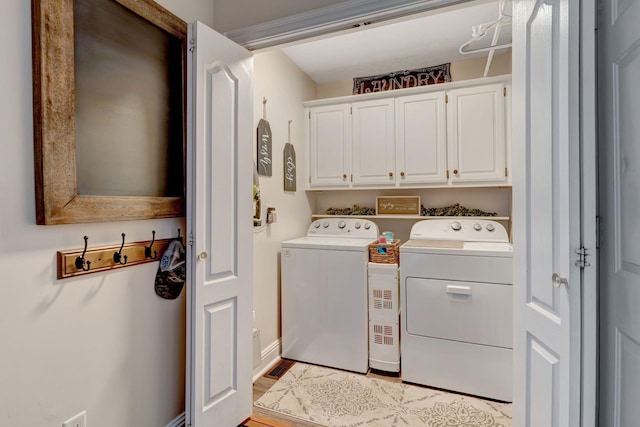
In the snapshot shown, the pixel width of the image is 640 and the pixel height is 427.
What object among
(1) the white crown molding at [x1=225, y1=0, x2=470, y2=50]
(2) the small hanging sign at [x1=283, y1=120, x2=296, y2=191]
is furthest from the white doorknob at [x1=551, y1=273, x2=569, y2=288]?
(2) the small hanging sign at [x1=283, y1=120, x2=296, y2=191]

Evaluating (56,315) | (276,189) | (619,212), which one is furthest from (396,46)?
(56,315)

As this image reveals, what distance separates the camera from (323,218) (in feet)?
10.5

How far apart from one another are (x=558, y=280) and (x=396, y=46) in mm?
2307

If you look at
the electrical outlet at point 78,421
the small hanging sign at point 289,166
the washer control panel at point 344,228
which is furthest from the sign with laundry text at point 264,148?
the electrical outlet at point 78,421

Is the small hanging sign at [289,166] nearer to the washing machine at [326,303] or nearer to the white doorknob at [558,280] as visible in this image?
the washing machine at [326,303]

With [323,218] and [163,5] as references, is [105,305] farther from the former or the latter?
[323,218]

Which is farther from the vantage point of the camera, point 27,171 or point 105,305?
point 105,305

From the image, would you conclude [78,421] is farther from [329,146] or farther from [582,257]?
[329,146]

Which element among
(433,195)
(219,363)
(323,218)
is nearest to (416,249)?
(433,195)

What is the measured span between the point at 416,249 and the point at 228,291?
1300mm

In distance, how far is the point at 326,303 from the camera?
2486mm

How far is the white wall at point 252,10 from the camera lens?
5.28 ft

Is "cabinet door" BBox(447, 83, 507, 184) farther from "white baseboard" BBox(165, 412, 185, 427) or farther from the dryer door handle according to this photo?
"white baseboard" BBox(165, 412, 185, 427)

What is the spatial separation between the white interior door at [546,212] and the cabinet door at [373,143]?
1.51 m
